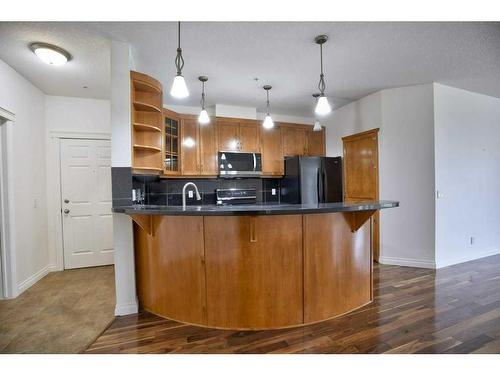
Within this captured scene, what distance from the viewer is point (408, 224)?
3.54 m

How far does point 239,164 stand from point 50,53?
2.67 meters

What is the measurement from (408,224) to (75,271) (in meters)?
5.00

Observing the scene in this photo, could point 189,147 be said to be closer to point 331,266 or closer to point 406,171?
point 331,266

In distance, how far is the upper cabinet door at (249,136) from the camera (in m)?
4.25

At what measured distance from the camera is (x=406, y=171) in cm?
354

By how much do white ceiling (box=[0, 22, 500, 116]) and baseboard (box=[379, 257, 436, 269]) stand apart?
8.38 ft

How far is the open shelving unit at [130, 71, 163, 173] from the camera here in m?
2.42

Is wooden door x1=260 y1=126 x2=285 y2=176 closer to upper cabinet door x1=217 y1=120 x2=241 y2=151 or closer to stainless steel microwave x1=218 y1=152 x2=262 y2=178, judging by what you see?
stainless steel microwave x1=218 y1=152 x2=262 y2=178

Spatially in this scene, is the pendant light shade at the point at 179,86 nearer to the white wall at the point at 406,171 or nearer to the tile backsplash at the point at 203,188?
the tile backsplash at the point at 203,188

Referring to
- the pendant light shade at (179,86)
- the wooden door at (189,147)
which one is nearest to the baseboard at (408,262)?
the wooden door at (189,147)

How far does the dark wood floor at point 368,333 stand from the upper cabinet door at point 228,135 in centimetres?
276
